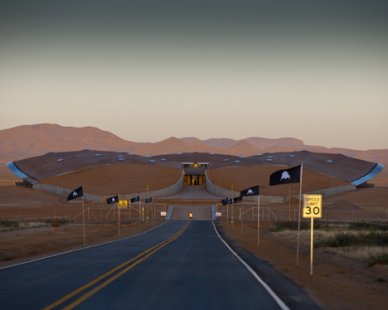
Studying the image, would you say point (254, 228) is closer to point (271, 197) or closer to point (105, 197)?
point (271, 197)

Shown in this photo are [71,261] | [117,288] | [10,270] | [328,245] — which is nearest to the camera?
[117,288]

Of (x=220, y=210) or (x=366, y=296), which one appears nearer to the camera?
(x=366, y=296)

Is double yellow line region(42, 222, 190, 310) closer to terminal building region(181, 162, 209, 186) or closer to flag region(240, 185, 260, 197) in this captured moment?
flag region(240, 185, 260, 197)

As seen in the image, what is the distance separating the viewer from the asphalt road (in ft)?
44.6

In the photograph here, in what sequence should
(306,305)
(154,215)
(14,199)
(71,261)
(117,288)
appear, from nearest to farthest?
(306,305)
(117,288)
(71,261)
(154,215)
(14,199)

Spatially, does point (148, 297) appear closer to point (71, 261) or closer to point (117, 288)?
point (117, 288)

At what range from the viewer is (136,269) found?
2164cm

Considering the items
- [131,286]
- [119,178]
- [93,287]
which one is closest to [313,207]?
[131,286]

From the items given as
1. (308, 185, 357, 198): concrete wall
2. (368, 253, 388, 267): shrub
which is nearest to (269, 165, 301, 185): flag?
(368, 253, 388, 267): shrub

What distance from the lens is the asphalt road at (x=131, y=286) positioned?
535 inches

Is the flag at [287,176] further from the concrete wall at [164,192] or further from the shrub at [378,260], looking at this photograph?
the concrete wall at [164,192]

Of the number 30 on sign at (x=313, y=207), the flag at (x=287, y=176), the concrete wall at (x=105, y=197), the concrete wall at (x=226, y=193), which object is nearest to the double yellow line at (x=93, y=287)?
the number 30 on sign at (x=313, y=207)

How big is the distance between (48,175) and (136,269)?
14032 centimetres

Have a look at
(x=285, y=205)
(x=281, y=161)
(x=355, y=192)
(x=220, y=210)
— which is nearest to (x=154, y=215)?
(x=220, y=210)
